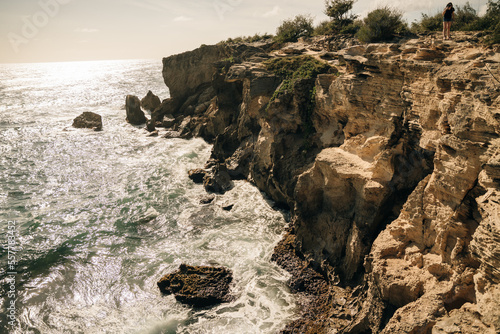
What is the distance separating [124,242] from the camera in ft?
61.3

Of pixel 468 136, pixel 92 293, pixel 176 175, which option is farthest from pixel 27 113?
pixel 468 136

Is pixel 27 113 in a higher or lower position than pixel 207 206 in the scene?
higher

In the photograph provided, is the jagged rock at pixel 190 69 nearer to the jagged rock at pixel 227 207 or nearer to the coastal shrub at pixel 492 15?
the jagged rock at pixel 227 207

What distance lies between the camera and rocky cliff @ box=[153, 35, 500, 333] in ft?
26.5

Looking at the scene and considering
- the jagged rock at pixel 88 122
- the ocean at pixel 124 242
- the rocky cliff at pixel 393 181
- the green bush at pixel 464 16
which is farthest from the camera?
the jagged rock at pixel 88 122

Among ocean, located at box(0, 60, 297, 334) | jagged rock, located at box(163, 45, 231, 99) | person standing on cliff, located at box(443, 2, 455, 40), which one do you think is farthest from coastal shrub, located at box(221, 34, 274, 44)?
person standing on cliff, located at box(443, 2, 455, 40)

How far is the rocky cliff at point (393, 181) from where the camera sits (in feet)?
26.5

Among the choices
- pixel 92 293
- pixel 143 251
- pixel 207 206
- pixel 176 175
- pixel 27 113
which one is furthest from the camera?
pixel 27 113

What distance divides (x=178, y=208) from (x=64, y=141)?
77.6 ft

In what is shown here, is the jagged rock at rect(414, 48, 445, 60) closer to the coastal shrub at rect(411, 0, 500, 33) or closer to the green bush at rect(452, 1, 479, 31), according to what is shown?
the coastal shrub at rect(411, 0, 500, 33)

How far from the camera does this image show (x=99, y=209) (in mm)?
22359

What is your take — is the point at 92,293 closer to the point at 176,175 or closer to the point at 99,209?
the point at 99,209

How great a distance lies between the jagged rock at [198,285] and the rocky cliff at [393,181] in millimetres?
3353

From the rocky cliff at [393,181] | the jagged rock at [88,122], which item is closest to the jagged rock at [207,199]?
the rocky cliff at [393,181]
